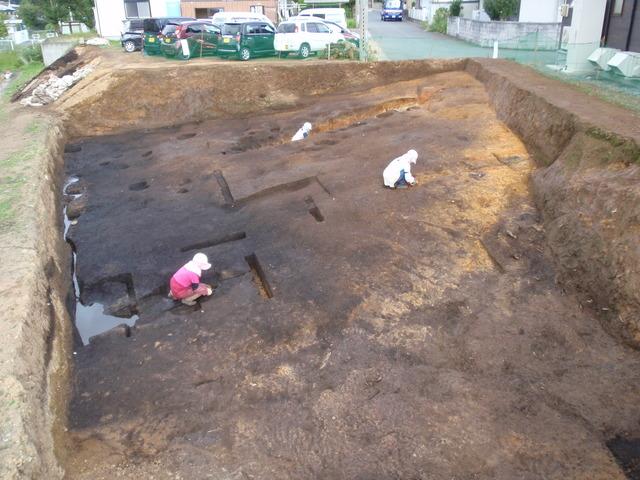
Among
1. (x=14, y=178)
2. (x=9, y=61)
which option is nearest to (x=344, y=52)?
(x=14, y=178)

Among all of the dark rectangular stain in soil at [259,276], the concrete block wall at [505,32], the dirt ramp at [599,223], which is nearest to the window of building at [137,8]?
the concrete block wall at [505,32]

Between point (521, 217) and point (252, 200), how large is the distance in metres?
5.27

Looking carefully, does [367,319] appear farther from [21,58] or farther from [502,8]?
[21,58]

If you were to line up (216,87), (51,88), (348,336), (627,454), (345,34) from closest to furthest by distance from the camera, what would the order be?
(627,454)
(348,336)
(216,87)
(51,88)
(345,34)

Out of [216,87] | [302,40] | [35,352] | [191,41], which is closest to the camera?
[35,352]

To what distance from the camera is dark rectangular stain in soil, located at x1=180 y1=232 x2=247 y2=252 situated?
917 centimetres

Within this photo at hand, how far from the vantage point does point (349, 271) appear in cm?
780

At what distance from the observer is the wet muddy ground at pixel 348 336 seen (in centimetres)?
504

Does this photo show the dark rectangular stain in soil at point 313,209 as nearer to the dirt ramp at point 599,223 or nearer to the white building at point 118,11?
the dirt ramp at point 599,223

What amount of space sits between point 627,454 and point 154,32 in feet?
88.1

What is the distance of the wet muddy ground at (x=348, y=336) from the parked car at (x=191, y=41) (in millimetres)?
11338

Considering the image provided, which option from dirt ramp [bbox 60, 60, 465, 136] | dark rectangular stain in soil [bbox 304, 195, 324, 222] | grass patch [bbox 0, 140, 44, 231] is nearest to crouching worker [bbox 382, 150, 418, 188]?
dark rectangular stain in soil [bbox 304, 195, 324, 222]

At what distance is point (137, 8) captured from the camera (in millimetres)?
34875

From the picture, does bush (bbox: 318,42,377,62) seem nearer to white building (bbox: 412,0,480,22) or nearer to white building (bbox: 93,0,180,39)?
white building (bbox: 412,0,480,22)
